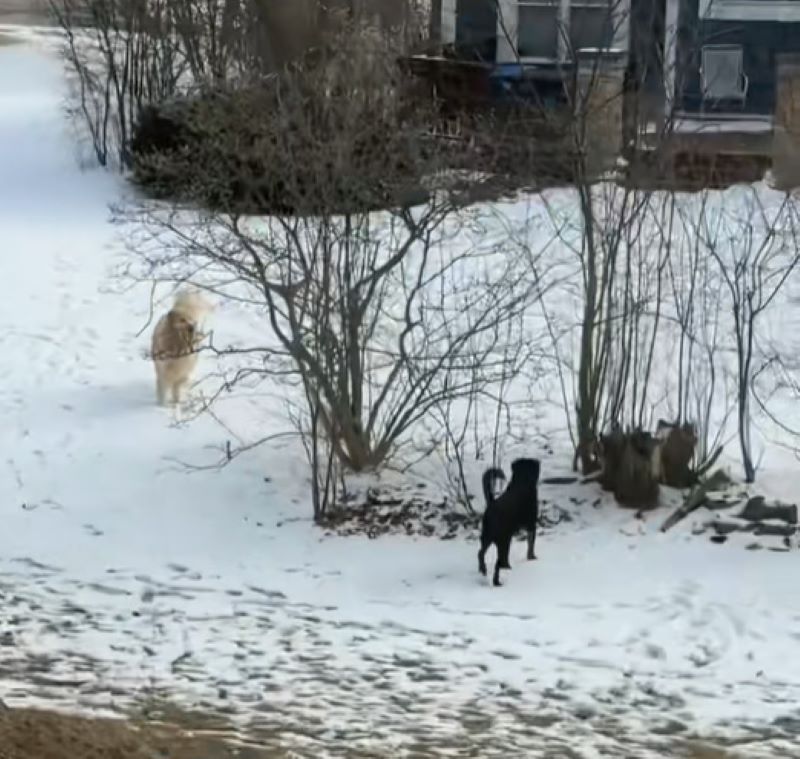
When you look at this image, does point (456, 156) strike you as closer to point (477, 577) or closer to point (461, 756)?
point (477, 577)

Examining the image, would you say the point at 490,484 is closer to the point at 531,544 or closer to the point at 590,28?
the point at 531,544

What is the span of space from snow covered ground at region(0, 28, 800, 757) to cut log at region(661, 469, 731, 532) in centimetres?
9

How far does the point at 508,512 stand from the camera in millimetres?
9328

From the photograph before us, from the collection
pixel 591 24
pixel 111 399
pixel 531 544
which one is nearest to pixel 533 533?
pixel 531 544

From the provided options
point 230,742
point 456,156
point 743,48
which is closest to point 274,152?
point 456,156

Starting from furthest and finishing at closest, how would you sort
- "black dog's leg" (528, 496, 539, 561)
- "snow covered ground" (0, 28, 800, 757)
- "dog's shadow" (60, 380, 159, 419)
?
1. "dog's shadow" (60, 380, 159, 419)
2. "black dog's leg" (528, 496, 539, 561)
3. "snow covered ground" (0, 28, 800, 757)

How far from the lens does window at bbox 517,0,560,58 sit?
2348 cm

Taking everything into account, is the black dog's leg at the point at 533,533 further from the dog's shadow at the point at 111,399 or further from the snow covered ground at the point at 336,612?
the dog's shadow at the point at 111,399

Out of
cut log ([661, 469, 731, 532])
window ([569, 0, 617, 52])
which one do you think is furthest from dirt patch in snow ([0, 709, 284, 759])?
window ([569, 0, 617, 52])

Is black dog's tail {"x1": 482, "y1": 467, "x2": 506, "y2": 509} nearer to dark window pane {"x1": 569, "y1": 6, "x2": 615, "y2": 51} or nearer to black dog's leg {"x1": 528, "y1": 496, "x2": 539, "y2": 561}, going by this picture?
black dog's leg {"x1": 528, "y1": 496, "x2": 539, "y2": 561}

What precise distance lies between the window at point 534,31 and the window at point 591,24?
4.48 feet

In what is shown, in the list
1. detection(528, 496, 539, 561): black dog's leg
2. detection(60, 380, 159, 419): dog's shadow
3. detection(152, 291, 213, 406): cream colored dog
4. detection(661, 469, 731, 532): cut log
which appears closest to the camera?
detection(528, 496, 539, 561): black dog's leg

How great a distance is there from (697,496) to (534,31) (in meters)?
14.5

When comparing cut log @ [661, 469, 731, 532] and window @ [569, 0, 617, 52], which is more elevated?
window @ [569, 0, 617, 52]
